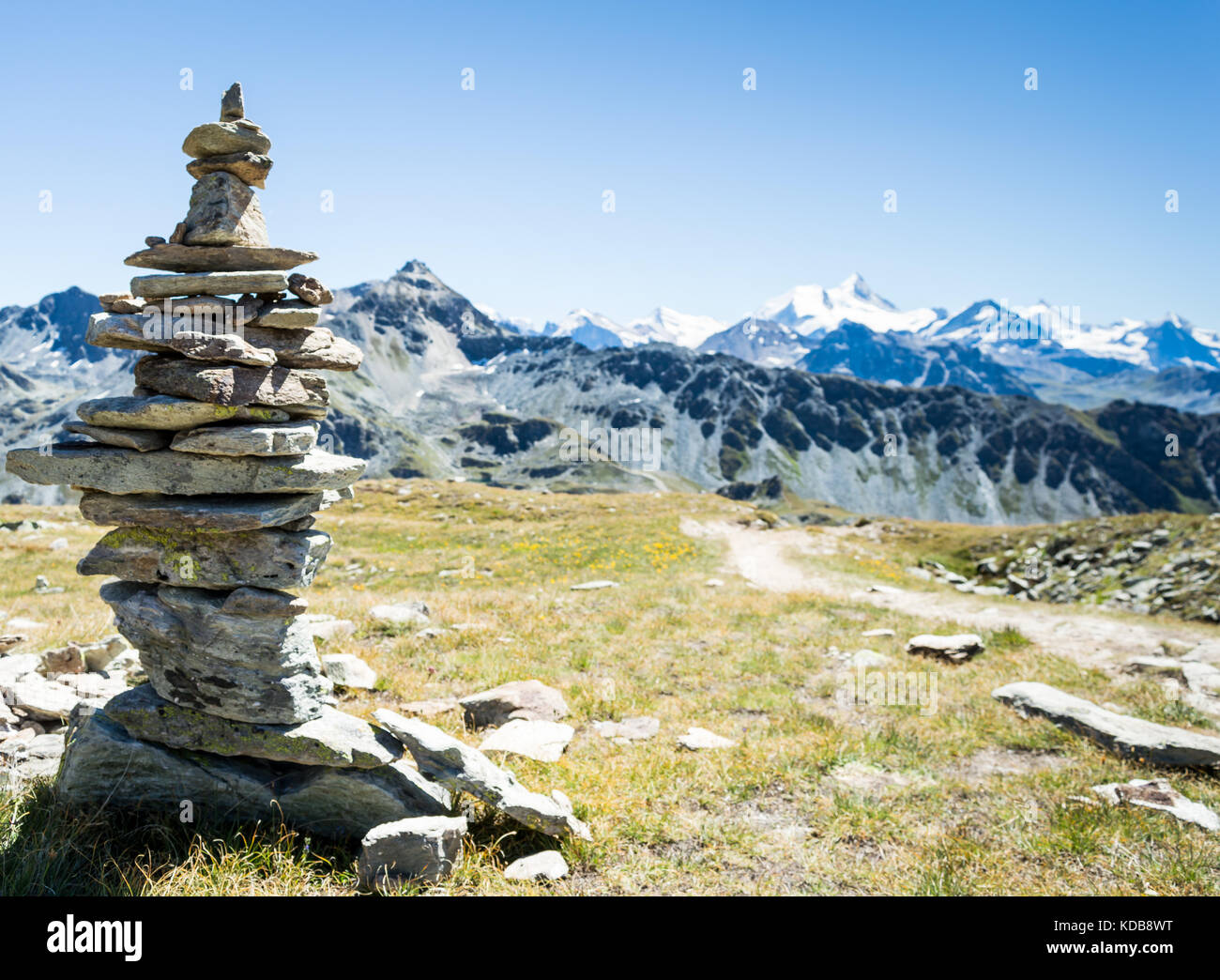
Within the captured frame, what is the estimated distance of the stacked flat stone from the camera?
6895 mm

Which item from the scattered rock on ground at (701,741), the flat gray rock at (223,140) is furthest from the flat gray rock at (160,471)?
the scattered rock on ground at (701,741)

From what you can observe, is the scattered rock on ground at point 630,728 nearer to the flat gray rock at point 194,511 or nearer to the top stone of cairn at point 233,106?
the flat gray rock at point 194,511

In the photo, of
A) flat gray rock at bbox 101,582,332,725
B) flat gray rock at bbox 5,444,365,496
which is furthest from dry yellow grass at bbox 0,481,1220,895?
flat gray rock at bbox 5,444,365,496

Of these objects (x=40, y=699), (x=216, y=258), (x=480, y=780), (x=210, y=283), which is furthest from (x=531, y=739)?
(x=216, y=258)

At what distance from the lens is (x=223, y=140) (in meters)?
7.48

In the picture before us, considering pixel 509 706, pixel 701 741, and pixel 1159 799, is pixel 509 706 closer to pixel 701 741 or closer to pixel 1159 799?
pixel 701 741

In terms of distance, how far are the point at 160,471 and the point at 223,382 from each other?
1.30m

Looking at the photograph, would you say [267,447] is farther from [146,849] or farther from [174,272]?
[146,849]

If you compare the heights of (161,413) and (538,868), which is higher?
(161,413)

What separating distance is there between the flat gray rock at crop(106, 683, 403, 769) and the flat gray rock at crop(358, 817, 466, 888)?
91 centimetres

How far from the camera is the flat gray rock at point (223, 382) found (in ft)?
22.2

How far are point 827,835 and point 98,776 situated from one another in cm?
807

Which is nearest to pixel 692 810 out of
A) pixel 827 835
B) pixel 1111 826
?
pixel 827 835

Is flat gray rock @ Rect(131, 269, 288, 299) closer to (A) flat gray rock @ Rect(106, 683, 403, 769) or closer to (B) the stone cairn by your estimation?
(B) the stone cairn
